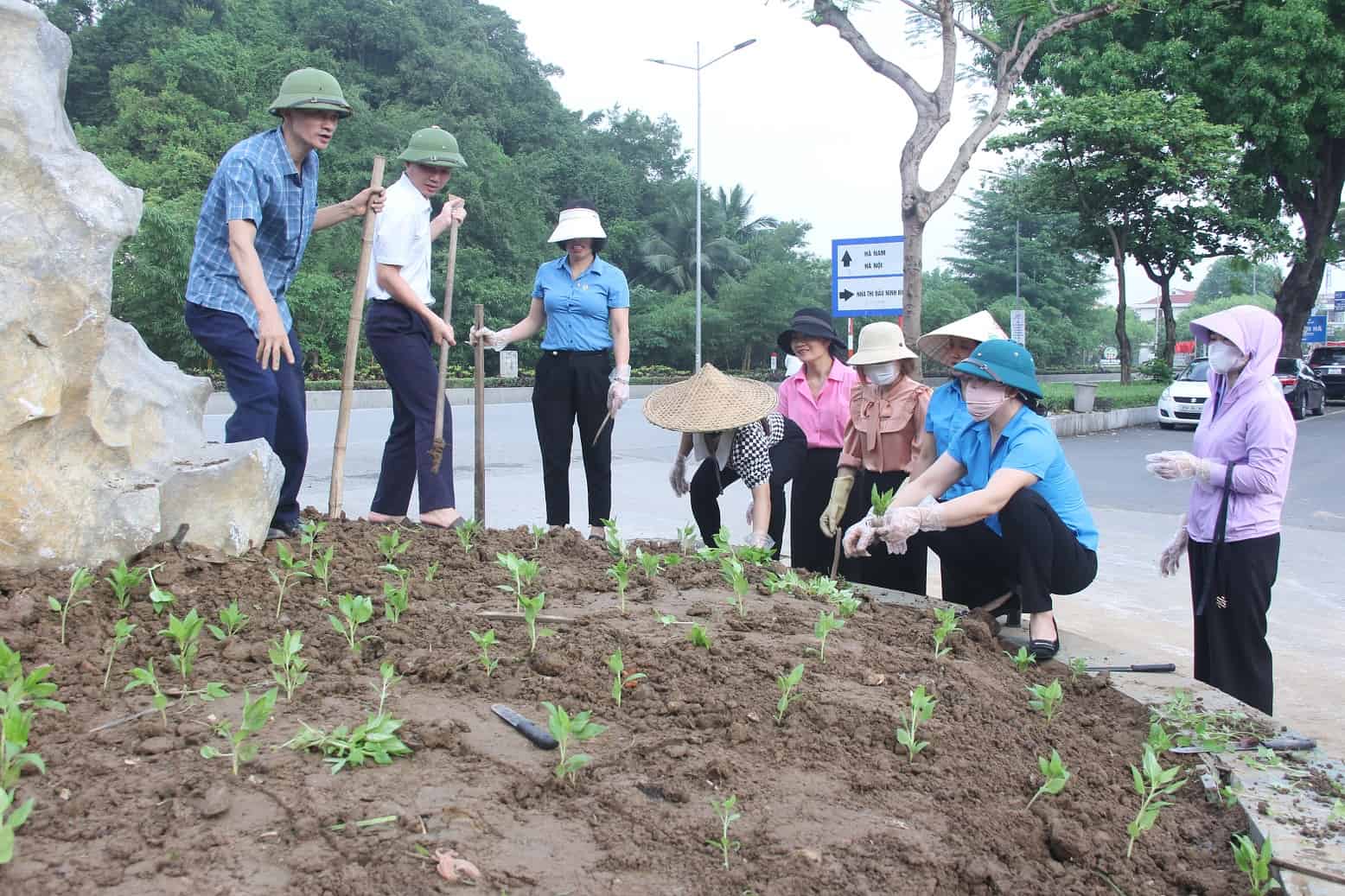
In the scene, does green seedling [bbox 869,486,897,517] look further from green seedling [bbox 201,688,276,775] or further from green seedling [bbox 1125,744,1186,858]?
green seedling [bbox 201,688,276,775]

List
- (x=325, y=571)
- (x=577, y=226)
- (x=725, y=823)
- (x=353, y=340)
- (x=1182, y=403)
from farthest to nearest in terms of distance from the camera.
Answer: (x=1182, y=403) → (x=577, y=226) → (x=353, y=340) → (x=325, y=571) → (x=725, y=823)

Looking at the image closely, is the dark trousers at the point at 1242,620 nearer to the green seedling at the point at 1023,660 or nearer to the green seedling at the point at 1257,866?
the green seedling at the point at 1023,660

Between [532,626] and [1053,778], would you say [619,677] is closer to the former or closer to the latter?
[532,626]

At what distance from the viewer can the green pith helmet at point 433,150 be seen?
5328 millimetres

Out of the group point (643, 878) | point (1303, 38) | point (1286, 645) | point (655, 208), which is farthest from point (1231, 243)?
point (655, 208)

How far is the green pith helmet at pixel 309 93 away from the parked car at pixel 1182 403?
17.6 meters

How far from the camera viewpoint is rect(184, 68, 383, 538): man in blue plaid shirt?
4.46 metres

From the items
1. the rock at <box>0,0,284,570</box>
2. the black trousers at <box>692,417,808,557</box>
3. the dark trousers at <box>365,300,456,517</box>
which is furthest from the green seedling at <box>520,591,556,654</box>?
the black trousers at <box>692,417,808,557</box>

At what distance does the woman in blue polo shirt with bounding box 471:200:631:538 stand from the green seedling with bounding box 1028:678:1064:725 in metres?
3.01

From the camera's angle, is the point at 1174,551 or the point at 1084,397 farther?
the point at 1084,397

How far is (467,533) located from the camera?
4711mm

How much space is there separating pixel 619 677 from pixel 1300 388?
2326 centimetres

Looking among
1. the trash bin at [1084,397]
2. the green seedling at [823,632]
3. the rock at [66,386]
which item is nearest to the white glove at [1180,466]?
the green seedling at [823,632]

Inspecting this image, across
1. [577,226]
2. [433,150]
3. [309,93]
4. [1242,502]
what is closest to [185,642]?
[309,93]
